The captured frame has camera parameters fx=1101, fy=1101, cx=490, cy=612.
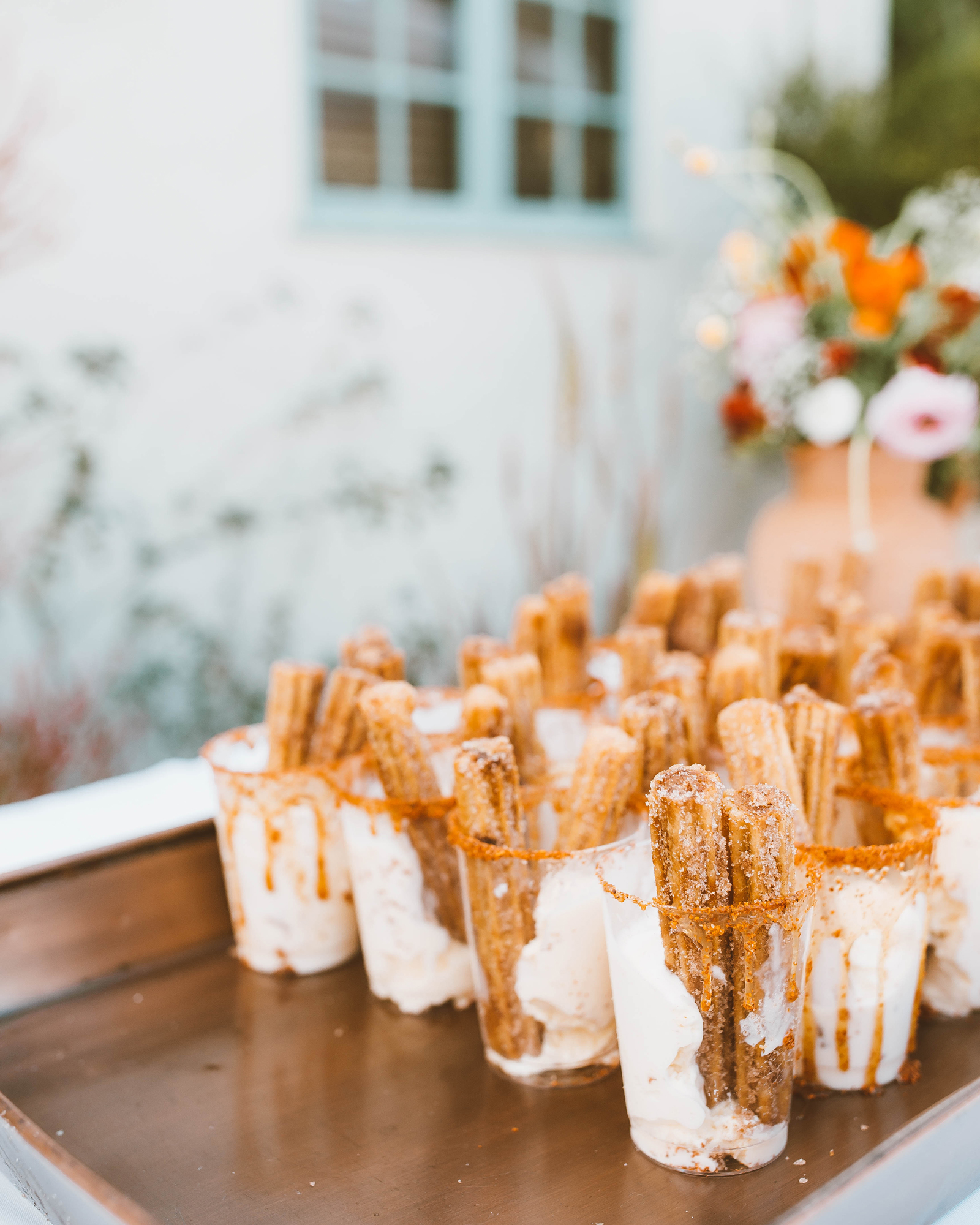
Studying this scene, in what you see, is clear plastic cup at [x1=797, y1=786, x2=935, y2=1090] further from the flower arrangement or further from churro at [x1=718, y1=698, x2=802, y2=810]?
the flower arrangement

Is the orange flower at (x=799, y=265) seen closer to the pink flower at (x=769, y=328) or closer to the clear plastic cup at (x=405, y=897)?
the pink flower at (x=769, y=328)

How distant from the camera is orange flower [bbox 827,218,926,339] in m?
1.74

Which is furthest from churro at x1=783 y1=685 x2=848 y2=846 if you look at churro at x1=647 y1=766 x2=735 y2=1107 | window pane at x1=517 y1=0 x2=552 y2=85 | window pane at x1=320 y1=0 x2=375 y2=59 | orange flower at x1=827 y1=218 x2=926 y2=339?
window pane at x1=517 y1=0 x2=552 y2=85

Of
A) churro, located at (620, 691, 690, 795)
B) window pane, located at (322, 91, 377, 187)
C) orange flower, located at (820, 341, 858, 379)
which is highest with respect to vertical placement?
window pane, located at (322, 91, 377, 187)

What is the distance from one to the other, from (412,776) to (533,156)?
2845mm

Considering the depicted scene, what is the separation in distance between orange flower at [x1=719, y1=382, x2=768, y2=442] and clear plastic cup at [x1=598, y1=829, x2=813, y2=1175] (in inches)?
61.2

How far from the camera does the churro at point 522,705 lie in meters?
0.74

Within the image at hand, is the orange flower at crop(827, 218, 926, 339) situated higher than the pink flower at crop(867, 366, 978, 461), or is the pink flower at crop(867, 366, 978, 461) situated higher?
the orange flower at crop(827, 218, 926, 339)

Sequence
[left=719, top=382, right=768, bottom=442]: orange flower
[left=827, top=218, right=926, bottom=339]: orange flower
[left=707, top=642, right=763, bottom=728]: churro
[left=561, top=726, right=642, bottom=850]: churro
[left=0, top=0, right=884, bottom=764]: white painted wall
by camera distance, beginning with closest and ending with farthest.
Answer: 1. [left=561, top=726, right=642, bottom=850]: churro
2. [left=707, top=642, right=763, bottom=728]: churro
3. [left=827, top=218, right=926, bottom=339]: orange flower
4. [left=719, top=382, right=768, bottom=442]: orange flower
5. [left=0, top=0, right=884, bottom=764]: white painted wall

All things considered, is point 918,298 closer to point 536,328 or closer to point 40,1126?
point 536,328

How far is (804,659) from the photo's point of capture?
2.68 feet

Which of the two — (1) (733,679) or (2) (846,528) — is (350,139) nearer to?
(2) (846,528)

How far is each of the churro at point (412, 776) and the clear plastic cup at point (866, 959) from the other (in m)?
0.23

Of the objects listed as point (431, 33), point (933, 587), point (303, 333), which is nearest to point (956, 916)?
point (933, 587)
